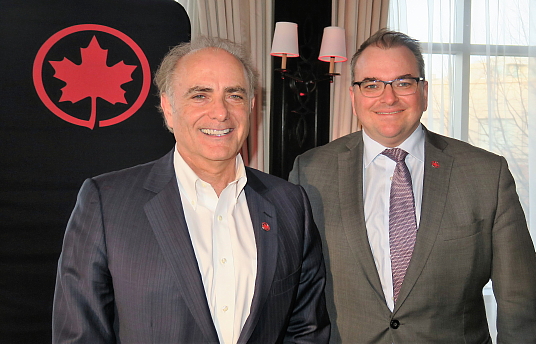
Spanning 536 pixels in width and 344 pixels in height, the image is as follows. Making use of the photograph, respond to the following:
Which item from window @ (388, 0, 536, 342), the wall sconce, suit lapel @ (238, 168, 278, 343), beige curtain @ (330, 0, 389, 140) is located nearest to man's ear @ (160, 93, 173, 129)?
suit lapel @ (238, 168, 278, 343)

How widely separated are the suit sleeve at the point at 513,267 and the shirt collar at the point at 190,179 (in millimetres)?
885

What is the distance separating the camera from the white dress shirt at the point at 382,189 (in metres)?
1.63

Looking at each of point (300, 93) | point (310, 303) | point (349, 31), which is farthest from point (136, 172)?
point (349, 31)

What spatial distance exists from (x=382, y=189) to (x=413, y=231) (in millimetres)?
182

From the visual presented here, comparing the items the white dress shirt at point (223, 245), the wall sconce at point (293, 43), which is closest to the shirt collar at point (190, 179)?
the white dress shirt at point (223, 245)

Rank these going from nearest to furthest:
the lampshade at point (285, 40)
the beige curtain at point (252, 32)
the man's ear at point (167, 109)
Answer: the man's ear at point (167, 109)
the lampshade at point (285, 40)
the beige curtain at point (252, 32)

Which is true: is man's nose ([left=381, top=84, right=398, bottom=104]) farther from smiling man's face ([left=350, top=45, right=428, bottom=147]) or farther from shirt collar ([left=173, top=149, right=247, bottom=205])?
shirt collar ([left=173, top=149, right=247, bottom=205])

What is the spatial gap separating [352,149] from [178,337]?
3.14 feet

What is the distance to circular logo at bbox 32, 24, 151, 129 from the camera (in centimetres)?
216

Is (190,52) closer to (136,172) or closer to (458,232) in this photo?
(136,172)

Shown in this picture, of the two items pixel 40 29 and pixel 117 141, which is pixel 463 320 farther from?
pixel 40 29

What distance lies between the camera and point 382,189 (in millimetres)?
1714

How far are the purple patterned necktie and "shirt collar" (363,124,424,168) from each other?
2.9 inches

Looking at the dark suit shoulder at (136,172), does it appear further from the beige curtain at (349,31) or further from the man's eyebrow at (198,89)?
the beige curtain at (349,31)
